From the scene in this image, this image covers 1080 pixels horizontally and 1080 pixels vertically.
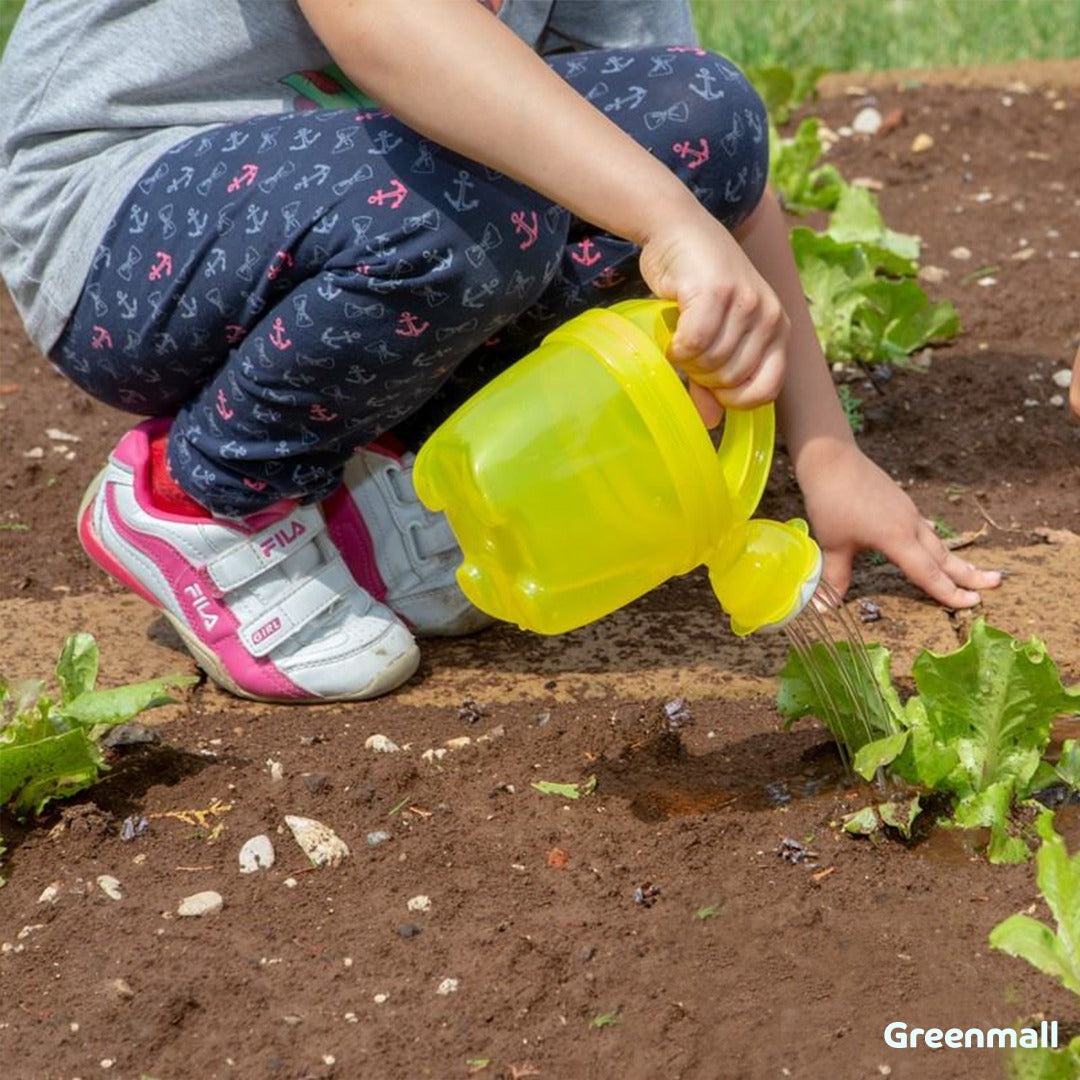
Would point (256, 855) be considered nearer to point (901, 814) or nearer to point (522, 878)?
point (522, 878)

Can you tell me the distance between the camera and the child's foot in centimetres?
259

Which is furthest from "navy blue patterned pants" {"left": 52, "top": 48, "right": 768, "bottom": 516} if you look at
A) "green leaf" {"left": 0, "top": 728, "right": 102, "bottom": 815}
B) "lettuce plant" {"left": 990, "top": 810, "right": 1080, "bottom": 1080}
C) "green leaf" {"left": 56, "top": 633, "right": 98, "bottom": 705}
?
"lettuce plant" {"left": 990, "top": 810, "right": 1080, "bottom": 1080}

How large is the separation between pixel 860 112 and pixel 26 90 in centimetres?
256

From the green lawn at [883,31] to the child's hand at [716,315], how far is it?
303 centimetres

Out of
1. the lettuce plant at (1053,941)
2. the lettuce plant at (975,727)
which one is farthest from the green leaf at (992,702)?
the lettuce plant at (1053,941)

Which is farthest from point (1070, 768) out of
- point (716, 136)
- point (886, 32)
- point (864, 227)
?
point (886, 32)

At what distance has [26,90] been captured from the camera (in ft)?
8.10

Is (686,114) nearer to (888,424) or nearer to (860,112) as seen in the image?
(888,424)

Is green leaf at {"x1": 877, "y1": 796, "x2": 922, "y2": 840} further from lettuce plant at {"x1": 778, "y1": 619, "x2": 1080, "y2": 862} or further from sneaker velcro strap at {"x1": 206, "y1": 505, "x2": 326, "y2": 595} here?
sneaker velcro strap at {"x1": 206, "y1": 505, "x2": 326, "y2": 595}

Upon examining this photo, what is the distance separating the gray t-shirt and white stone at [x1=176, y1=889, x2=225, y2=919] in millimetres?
855

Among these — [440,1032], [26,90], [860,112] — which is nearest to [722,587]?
[440,1032]

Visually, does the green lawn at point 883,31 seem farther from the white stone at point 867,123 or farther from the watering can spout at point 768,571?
the watering can spout at point 768,571

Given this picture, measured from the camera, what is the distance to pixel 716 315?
184cm

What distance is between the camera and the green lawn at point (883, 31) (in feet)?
16.2
